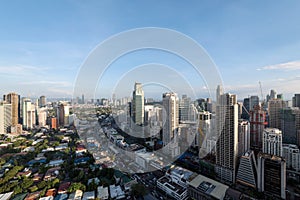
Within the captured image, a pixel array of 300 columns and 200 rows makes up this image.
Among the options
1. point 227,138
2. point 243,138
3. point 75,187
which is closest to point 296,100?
point 243,138

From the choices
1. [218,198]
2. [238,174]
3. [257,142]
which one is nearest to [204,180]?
[218,198]

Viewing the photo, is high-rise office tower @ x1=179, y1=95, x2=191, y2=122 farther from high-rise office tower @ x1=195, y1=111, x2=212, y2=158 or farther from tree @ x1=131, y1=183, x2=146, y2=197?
tree @ x1=131, y1=183, x2=146, y2=197

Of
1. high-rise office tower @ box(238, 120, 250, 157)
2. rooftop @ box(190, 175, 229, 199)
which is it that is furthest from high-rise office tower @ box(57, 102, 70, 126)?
high-rise office tower @ box(238, 120, 250, 157)

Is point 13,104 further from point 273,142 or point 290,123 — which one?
point 290,123

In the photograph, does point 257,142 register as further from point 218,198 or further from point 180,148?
point 218,198

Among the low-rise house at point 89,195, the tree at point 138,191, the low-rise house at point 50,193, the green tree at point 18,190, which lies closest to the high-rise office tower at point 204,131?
the tree at point 138,191
